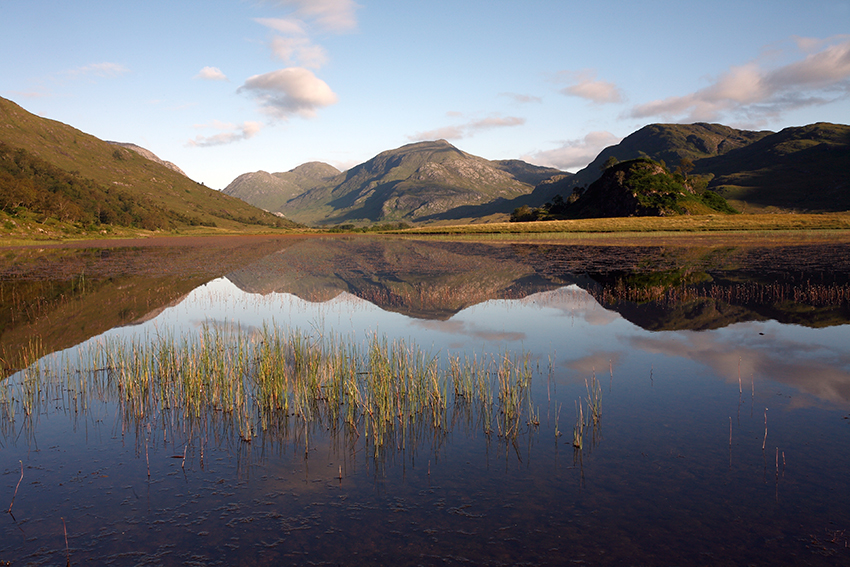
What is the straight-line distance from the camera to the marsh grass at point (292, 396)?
406 inches

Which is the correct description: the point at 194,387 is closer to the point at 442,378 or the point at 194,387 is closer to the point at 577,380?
the point at 442,378

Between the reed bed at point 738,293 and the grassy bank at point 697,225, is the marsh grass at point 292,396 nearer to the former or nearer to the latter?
the reed bed at point 738,293

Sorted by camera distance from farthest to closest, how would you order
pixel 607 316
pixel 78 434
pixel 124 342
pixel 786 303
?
pixel 786 303, pixel 607 316, pixel 124 342, pixel 78 434

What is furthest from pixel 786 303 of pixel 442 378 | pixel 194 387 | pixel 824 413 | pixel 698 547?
pixel 194 387

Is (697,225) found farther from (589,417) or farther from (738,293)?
(589,417)

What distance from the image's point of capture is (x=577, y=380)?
1346 cm

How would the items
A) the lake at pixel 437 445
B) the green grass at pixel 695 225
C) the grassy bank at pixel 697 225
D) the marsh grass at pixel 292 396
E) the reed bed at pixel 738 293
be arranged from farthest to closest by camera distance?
the green grass at pixel 695 225 < the grassy bank at pixel 697 225 < the reed bed at pixel 738 293 < the marsh grass at pixel 292 396 < the lake at pixel 437 445

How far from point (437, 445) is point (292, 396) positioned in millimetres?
4340

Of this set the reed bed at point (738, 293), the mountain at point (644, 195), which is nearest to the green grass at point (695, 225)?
the mountain at point (644, 195)

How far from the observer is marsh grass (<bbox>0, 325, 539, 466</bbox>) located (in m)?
10.3

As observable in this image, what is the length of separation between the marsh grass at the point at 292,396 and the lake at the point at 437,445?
0.26 ft

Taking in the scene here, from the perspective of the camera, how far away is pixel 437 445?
9.59 m

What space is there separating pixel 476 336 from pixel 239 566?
13.4m

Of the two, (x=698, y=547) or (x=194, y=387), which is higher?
(x=194, y=387)
